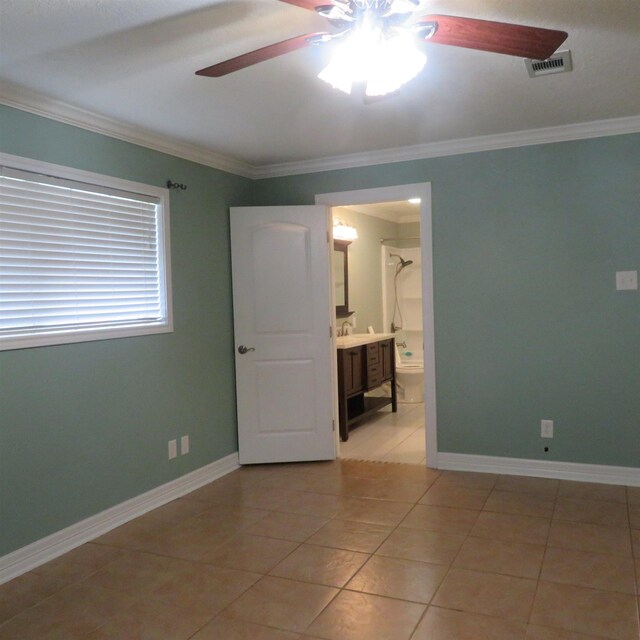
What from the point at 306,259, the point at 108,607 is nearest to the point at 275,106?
the point at 306,259

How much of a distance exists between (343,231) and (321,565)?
149 inches

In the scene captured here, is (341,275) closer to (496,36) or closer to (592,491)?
(592,491)

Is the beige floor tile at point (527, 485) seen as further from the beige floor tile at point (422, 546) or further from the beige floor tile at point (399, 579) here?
the beige floor tile at point (399, 579)

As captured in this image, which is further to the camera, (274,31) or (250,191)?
(250,191)

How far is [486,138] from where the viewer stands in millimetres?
3986

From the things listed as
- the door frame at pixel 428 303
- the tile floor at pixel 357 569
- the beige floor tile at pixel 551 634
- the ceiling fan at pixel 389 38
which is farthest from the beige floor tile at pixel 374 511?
the ceiling fan at pixel 389 38

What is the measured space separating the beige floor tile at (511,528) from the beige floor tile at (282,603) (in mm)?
1003

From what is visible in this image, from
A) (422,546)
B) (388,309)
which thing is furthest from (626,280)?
(388,309)

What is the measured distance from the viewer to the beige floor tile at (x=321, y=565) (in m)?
2.72

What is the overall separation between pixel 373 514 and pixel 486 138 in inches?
99.6

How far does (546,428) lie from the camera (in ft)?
13.1

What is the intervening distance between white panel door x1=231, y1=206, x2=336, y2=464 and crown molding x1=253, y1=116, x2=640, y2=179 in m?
0.39

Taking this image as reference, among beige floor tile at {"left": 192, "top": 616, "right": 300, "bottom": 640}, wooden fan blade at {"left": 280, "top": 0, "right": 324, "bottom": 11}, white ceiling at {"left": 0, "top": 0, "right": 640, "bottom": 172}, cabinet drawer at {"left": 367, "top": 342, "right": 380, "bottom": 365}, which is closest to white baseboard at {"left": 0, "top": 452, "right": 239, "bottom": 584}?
beige floor tile at {"left": 192, "top": 616, "right": 300, "bottom": 640}

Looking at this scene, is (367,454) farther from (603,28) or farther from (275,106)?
(603,28)
